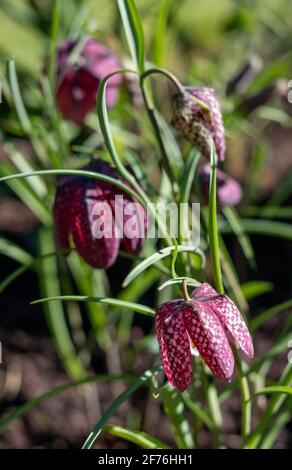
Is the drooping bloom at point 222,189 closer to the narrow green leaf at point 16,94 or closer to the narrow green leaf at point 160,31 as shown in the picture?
the narrow green leaf at point 160,31

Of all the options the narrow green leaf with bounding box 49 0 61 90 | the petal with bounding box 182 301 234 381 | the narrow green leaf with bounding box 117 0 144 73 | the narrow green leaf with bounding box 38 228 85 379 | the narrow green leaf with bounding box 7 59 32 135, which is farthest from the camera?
the narrow green leaf with bounding box 38 228 85 379

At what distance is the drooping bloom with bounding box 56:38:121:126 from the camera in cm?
135

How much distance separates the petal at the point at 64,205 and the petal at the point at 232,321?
0.87 feet

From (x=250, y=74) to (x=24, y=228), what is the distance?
3.39 ft

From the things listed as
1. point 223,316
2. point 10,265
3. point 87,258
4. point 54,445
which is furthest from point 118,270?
point 223,316

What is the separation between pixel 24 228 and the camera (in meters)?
2.27

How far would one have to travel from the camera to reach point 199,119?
39.3 inches

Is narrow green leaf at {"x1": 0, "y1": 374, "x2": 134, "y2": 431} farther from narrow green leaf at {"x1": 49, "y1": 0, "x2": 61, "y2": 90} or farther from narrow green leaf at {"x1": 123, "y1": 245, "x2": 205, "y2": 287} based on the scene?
narrow green leaf at {"x1": 49, "y1": 0, "x2": 61, "y2": 90}

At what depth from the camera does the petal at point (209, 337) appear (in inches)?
32.9

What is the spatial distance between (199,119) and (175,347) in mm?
315

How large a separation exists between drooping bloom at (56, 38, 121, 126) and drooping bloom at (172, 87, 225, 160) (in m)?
0.37

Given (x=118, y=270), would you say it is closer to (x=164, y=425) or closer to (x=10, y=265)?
(x=10, y=265)

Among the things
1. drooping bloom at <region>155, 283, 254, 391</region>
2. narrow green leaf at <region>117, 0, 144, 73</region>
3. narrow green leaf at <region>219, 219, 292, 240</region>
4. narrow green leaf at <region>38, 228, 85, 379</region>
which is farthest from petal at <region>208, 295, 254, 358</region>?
narrow green leaf at <region>38, 228, 85, 379</region>

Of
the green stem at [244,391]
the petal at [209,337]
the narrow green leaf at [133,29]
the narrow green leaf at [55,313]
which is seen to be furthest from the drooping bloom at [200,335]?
the narrow green leaf at [55,313]
